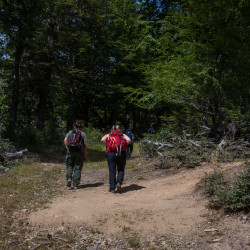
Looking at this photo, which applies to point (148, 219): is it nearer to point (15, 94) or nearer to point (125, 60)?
point (15, 94)

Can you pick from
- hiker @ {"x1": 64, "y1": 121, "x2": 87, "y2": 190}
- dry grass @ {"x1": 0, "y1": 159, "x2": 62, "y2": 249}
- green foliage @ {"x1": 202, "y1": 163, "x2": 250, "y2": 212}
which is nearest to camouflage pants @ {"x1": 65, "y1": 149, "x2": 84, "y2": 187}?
hiker @ {"x1": 64, "y1": 121, "x2": 87, "y2": 190}

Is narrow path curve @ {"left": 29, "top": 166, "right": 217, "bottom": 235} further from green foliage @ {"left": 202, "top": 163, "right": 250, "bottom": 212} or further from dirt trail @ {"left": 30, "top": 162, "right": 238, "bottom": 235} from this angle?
green foliage @ {"left": 202, "top": 163, "right": 250, "bottom": 212}

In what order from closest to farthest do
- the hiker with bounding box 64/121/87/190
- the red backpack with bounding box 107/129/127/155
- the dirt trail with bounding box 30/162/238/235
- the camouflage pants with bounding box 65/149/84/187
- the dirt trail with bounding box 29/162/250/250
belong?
the dirt trail with bounding box 29/162/250/250, the dirt trail with bounding box 30/162/238/235, the red backpack with bounding box 107/129/127/155, the hiker with bounding box 64/121/87/190, the camouflage pants with bounding box 65/149/84/187

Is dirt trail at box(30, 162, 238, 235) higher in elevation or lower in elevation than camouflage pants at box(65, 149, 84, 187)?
lower

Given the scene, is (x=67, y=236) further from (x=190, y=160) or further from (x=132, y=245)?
(x=190, y=160)

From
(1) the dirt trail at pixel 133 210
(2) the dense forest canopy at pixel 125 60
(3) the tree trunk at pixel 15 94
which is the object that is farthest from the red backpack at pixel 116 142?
(3) the tree trunk at pixel 15 94

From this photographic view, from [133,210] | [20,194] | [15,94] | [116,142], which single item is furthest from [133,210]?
[15,94]

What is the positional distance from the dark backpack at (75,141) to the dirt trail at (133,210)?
48.5 inches

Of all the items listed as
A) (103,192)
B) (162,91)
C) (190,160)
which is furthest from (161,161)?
(103,192)

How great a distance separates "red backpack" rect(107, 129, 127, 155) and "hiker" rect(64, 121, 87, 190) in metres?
1.02

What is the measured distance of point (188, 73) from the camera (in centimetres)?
1087

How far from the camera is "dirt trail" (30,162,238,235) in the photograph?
473cm

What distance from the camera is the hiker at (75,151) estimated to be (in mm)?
7512

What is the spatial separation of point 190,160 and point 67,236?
5.64 metres
